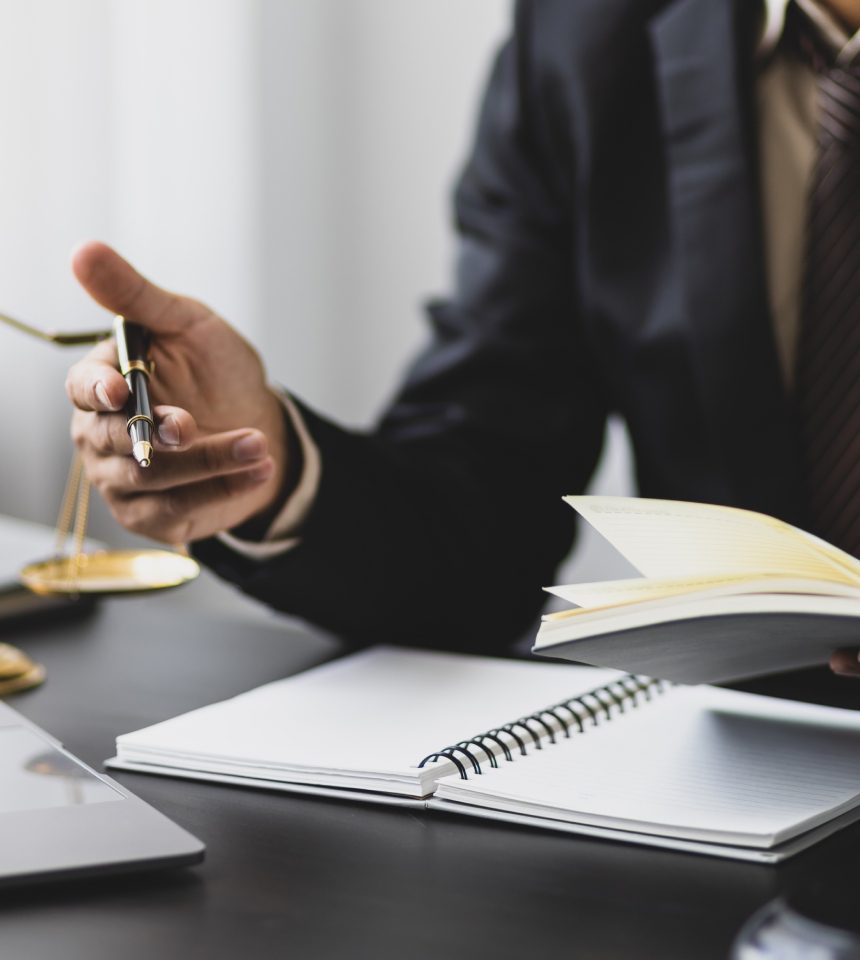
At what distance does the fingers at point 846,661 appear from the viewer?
56 cm

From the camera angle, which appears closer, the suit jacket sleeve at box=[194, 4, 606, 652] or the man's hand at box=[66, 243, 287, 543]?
the man's hand at box=[66, 243, 287, 543]

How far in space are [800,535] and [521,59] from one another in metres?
0.74

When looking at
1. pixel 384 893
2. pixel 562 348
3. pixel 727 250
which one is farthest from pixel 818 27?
pixel 384 893

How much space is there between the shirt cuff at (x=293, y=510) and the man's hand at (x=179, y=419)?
0.04 ft

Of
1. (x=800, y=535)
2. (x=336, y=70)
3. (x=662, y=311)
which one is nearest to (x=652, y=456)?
(x=662, y=311)

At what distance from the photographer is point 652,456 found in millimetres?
1146

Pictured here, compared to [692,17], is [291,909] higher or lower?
lower

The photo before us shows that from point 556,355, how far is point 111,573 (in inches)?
20.9

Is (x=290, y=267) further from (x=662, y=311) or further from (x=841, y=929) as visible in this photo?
(x=841, y=929)

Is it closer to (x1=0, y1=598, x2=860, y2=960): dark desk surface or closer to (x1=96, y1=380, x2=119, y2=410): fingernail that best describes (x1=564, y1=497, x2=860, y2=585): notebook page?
(x1=0, y1=598, x2=860, y2=960): dark desk surface

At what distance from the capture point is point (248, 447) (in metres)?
0.69

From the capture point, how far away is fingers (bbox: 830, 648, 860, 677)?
564 millimetres

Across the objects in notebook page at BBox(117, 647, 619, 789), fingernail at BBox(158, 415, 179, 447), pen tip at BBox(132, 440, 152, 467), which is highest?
fingernail at BBox(158, 415, 179, 447)

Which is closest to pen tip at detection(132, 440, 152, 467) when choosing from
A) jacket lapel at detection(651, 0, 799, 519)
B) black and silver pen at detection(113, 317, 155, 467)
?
black and silver pen at detection(113, 317, 155, 467)
